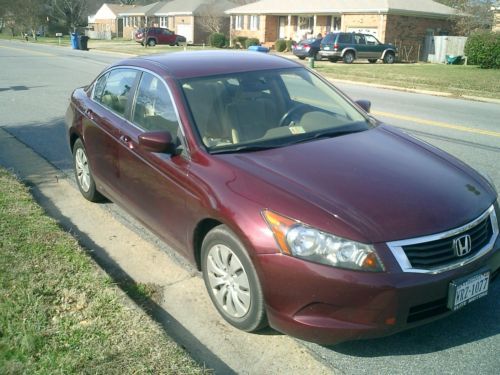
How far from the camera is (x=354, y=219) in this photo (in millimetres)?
3023

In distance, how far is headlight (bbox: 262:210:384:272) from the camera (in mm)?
2908

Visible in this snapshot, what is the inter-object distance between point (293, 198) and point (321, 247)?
368 millimetres

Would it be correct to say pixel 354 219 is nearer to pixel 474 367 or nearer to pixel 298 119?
pixel 474 367

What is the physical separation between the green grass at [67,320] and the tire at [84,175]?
3.73ft

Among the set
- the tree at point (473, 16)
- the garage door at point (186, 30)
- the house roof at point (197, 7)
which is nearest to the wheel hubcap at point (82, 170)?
the tree at point (473, 16)

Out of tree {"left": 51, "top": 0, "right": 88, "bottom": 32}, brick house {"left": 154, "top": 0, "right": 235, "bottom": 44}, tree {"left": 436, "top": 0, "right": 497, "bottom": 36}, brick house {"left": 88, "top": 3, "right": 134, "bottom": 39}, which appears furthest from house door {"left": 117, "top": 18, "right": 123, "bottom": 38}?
tree {"left": 436, "top": 0, "right": 497, "bottom": 36}

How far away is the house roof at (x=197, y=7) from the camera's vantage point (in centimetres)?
5834

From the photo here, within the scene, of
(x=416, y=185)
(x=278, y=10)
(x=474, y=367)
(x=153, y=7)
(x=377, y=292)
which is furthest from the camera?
(x=153, y=7)

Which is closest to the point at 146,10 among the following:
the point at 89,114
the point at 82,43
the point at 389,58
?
the point at 82,43

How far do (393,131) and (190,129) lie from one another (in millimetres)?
1738

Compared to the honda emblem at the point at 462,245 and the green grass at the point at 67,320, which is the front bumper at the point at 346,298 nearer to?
the honda emblem at the point at 462,245

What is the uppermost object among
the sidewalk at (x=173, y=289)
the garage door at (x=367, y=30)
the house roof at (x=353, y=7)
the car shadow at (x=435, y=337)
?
the house roof at (x=353, y=7)

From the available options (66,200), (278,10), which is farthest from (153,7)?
(66,200)

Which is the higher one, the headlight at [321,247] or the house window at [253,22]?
the house window at [253,22]
